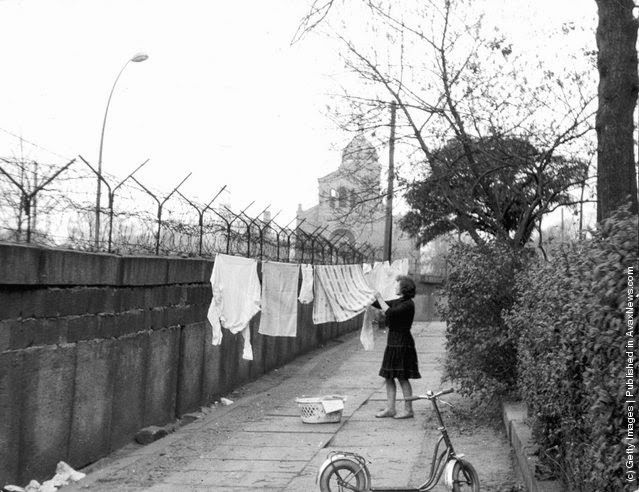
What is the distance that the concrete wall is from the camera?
6.23 m

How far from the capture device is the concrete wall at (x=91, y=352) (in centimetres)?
623

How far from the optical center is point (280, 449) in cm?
816

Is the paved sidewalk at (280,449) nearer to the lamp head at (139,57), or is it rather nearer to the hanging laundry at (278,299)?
the hanging laundry at (278,299)

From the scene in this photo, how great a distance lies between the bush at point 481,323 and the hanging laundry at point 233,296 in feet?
7.68

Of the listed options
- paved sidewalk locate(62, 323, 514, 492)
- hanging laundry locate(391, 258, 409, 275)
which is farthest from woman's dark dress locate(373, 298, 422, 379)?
hanging laundry locate(391, 258, 409, 275)

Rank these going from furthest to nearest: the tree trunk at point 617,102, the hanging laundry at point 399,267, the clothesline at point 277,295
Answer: the hanging laundry at point 399,267, the clothesline at point 277,295, the tree trunk at point 617,102

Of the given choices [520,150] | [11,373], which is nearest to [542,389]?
[11,373]

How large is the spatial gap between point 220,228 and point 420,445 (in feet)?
14.7

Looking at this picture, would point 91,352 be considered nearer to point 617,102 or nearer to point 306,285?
point 617,102

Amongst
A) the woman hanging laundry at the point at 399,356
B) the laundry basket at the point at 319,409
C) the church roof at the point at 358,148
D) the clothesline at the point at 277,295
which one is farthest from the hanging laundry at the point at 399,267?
the laundry basket at the point at 319,409

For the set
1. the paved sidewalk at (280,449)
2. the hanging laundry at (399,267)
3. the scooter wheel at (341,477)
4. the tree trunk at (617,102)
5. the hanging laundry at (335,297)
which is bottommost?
the paved sidewalk at (280,449)

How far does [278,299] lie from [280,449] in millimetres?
3740

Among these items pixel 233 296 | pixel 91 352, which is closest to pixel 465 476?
pixel 91 352

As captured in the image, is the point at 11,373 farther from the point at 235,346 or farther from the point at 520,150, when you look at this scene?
the point at 520,150
